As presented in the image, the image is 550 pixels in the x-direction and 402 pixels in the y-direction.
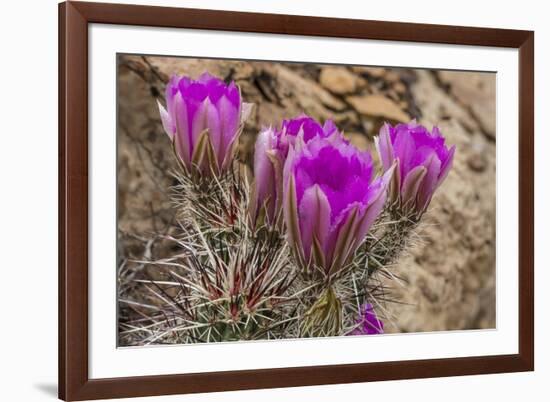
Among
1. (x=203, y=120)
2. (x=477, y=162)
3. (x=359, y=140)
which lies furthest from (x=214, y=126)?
(x=477, y=162)

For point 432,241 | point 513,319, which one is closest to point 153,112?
point 432,241

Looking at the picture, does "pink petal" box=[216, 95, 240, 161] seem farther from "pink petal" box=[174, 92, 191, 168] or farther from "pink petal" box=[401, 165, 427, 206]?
"pink petal" box=[401, 165, 427, 206]

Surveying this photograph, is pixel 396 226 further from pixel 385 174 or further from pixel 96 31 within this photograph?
pixel 96 31

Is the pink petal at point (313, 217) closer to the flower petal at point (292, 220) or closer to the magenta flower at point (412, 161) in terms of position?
the flower petal at point (292, 220)

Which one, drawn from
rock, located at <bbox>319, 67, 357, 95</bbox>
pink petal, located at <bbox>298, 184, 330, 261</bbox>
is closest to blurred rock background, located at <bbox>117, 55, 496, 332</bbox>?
rock, located at <bbox>319, 67, 357, 95</bbox>

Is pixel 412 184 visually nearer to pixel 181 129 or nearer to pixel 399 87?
pixel 399 87

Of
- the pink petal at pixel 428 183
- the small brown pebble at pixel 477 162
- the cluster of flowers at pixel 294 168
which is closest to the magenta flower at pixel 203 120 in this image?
the cluster of flowers at pixel 294 168

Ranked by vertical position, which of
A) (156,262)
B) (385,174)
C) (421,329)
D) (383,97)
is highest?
(383,97)
